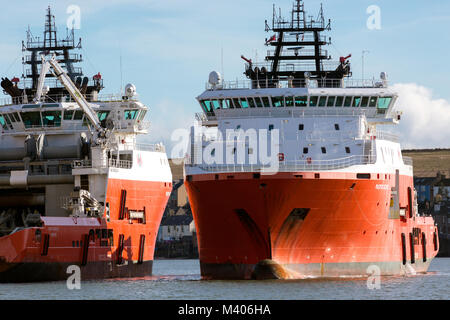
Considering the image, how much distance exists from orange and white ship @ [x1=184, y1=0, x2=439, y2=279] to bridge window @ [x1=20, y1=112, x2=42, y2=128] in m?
10.2

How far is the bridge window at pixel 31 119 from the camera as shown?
189ft

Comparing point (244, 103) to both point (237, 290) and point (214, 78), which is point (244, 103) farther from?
point (237, 290)

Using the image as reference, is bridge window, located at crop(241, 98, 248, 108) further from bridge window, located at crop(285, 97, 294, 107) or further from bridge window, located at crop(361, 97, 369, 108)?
bridge window, located at crop(361, 97, 369, 108)

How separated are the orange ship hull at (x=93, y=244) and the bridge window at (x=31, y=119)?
6490 millimetres

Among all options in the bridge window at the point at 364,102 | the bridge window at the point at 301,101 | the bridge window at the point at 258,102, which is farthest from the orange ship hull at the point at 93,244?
the bridge window at the point at 364,102

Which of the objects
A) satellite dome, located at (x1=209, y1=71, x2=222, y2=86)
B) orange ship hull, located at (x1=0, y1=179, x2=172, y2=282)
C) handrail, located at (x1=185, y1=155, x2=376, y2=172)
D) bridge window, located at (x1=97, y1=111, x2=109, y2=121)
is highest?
satellite dome, located at (x1=209, y1=71, x2=222, y2=86)

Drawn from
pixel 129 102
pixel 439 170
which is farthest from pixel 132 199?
pixel 439 170

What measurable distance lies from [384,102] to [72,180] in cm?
1490

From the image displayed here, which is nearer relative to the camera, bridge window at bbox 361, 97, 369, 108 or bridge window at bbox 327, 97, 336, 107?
bridge window at bbox 327, 97, 336, 107

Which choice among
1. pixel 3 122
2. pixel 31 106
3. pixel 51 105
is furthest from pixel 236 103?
pixel 3 122

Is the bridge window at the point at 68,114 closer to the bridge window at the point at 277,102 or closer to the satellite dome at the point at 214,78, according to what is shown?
the satellite dome at the point at 214,78

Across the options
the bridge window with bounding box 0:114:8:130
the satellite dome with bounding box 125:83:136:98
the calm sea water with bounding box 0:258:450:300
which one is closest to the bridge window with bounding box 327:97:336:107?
the calm sea water with bounding box 0:258:450:300

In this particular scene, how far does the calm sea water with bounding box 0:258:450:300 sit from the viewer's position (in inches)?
1574
